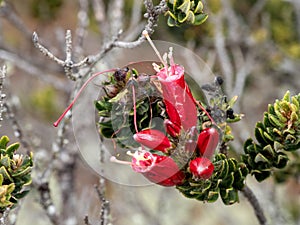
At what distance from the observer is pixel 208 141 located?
3.32ft

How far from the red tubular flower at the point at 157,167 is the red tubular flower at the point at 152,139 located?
0.07 feet

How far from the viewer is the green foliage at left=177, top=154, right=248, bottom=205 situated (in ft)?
3.39

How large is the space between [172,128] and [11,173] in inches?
13.4

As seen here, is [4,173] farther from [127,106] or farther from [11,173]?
[127,106]

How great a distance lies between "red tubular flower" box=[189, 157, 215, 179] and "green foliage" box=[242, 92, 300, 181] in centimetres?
19

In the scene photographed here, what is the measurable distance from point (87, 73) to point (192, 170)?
0.47m

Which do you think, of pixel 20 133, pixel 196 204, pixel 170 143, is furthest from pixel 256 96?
pixel 170 143

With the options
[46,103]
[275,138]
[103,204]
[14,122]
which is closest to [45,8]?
[46,103]

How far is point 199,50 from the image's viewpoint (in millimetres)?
3055

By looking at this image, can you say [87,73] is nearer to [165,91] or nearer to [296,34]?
[165,91]

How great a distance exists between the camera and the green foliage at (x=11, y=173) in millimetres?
963

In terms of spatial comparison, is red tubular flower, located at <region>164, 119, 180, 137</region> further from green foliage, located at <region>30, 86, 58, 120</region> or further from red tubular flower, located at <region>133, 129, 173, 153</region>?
green foliage, located at <region>30, 86, 58, 120</region>

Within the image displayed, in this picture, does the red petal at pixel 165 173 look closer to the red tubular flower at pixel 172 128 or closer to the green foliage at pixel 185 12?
the red tubular flower at pixel 172 128

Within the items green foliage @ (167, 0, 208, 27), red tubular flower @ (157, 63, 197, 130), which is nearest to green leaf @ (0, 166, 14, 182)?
red tubular flower @ (157, 63, 197, 130)
